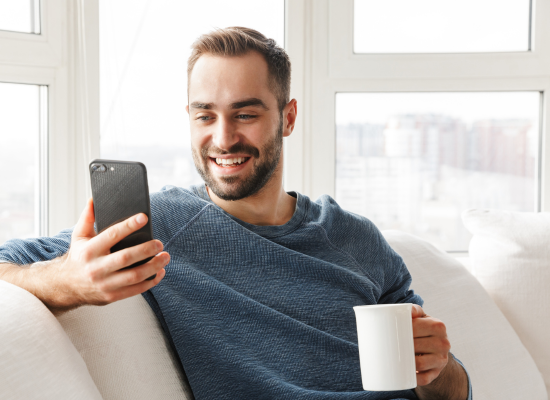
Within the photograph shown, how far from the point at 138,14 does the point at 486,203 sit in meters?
1.57

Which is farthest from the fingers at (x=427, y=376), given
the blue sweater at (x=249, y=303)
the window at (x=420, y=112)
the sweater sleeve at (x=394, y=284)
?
the window at (x=420, y=112)

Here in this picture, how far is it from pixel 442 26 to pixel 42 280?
6.28 ft

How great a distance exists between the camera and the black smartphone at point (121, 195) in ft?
2.45

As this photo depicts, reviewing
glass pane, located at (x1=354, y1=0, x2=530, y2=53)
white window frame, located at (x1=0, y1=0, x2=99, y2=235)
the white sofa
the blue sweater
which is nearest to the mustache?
the blue sweater

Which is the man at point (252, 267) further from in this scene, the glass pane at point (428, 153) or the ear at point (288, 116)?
the glass pane at point (428, 153)

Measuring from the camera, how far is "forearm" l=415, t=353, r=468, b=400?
1.09 meters

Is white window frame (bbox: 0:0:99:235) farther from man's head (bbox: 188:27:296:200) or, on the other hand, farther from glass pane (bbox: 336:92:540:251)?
glass pane (bbox: 336:92:540:251)

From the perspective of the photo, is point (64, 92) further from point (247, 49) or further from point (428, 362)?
point (428, 362)

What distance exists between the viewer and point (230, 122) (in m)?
1.18

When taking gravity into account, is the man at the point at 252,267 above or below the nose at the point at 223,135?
below

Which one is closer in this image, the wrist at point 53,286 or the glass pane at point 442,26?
the wrist at point 53,286

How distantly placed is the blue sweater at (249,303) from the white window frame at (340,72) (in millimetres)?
946

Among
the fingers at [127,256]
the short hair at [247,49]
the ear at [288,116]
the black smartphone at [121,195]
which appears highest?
the short hair at [247,49]

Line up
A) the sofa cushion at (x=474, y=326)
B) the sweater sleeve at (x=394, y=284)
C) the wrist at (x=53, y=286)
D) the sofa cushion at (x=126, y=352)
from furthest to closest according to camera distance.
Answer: the sofa cushion at (x=474, y=326)
the sweater sleeve at (x=394, y=284)
the sofa cushion at (x=126, y=352)
the wrist at (x=53, y=286)
